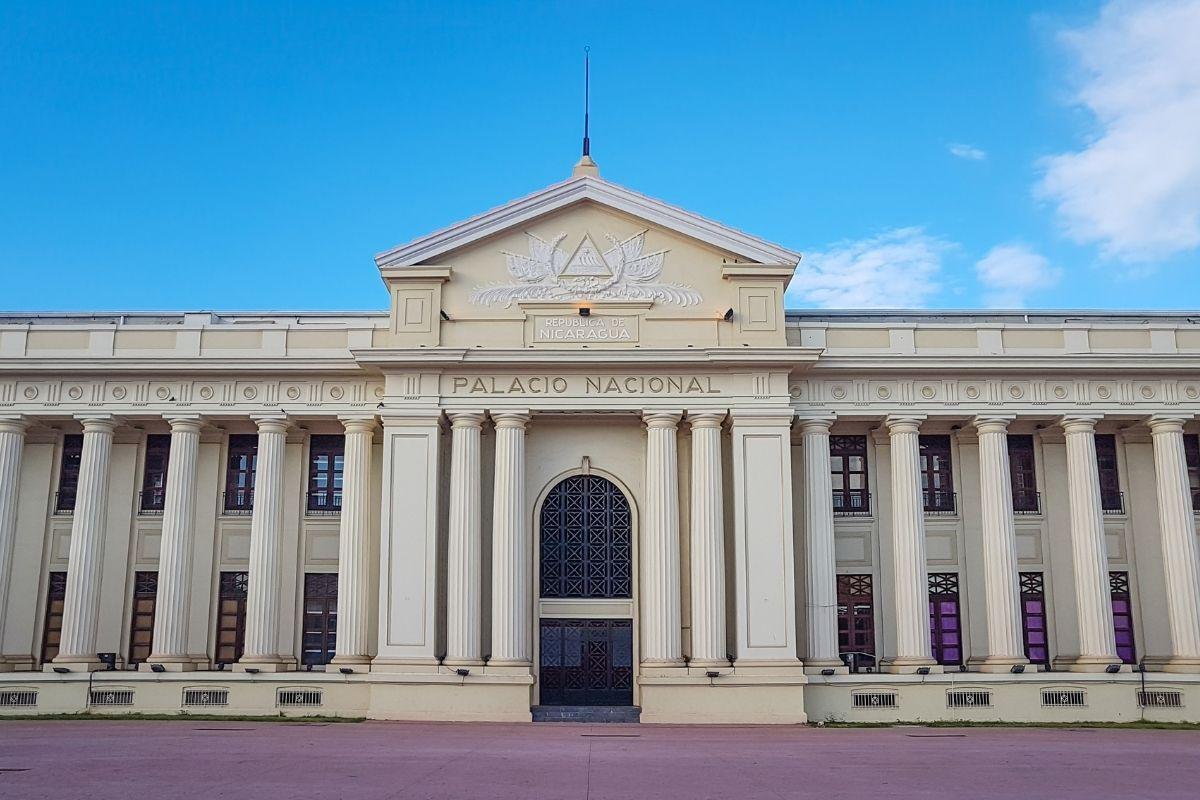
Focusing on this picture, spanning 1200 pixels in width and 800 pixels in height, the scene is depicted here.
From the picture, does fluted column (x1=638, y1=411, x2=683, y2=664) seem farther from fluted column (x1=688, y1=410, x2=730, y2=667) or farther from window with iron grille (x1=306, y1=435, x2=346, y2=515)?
window with iron grille (x1=306, y1=435, x2=346, y2=515)

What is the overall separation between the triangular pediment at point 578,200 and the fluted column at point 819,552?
4.83 m

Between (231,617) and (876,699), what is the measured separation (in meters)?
17.4

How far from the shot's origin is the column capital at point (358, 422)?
102 ft

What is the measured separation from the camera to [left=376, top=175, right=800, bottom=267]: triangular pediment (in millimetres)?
30531

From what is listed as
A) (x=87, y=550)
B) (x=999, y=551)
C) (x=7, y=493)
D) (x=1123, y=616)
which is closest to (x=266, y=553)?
(x=87, y=550)

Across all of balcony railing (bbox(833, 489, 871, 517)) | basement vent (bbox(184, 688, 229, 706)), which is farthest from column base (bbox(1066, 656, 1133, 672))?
basement vent (bbox(184, 688, 229, 706))

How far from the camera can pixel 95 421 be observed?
31.1 metres

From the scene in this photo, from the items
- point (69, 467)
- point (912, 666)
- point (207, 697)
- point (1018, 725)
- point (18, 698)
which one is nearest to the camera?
point (1018, 725)

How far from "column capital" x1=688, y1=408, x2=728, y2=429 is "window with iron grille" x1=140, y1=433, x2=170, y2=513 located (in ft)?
48.8

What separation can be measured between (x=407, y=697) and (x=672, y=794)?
610 inches

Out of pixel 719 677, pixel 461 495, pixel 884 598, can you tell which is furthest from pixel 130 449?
pixel 884 598

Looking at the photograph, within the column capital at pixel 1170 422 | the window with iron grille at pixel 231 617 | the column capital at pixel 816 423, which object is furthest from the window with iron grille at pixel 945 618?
the window with iron grille at pixel 231 617

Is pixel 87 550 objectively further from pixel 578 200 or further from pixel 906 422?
pixel 906 422

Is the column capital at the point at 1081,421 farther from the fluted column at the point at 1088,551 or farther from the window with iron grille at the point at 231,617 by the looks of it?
the window with iron grille at the point at 231,617
